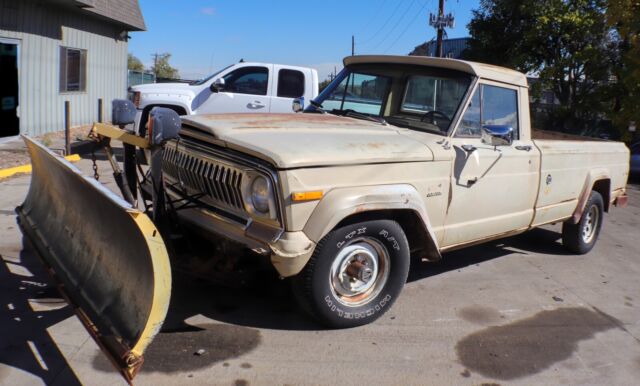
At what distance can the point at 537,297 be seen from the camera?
5.28 m

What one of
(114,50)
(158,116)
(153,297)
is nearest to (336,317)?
(153,297)

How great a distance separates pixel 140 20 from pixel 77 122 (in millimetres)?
5063

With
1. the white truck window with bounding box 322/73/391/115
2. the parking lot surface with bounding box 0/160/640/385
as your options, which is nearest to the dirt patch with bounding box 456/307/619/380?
the parking lot surface with bounding box 0/160/640/385

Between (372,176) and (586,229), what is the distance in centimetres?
409

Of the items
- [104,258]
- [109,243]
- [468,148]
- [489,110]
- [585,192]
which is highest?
[489,110]

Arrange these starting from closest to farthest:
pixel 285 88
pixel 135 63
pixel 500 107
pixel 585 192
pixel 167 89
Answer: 1. pixel 500 107
2. pixel 585 192
3. pixel 167 89
4. pixel 285 88
5. pixel 135 63

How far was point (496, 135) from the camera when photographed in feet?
15.3

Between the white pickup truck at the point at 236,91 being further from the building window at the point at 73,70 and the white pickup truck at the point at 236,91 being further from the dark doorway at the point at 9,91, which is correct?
the building window at the point at 73,70

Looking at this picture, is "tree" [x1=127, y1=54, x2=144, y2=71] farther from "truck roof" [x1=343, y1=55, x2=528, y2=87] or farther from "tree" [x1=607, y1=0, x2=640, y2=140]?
"truck roof" [x1=343, y1=55, x2=528, y2=87]

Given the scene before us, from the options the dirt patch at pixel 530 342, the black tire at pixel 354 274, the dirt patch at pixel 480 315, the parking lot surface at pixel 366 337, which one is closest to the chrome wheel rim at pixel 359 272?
the black tire at pixel 354 274

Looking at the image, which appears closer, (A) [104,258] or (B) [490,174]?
(A) [104,258]

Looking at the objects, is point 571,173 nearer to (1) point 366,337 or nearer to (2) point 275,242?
(1) point 366,337

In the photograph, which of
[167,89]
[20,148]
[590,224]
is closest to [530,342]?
[590,224]

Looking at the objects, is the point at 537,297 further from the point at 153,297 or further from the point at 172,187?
the point at 153,297
